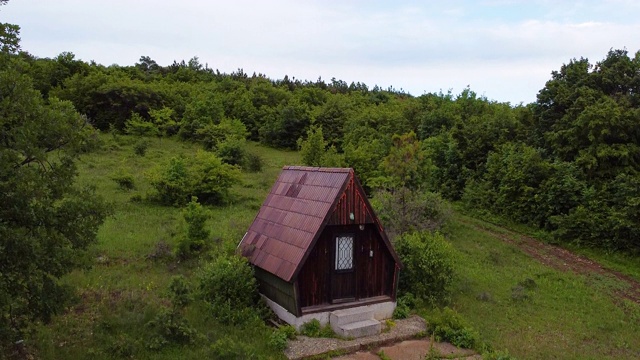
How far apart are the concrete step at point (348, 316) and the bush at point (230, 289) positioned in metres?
1.74

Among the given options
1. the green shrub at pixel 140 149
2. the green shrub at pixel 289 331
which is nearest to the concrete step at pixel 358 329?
the green shrub at pixel 289 331

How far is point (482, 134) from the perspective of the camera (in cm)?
2977

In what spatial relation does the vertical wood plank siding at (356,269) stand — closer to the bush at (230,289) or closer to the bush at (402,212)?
the bush at (230,289)

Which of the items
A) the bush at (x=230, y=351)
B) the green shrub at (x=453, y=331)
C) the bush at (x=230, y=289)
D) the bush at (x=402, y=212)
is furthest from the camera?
the bush at (x=402, y=212)

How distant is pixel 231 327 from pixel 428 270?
18.1 ft

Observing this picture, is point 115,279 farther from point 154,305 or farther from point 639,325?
point 639,325

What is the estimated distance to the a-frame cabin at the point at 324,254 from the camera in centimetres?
1123

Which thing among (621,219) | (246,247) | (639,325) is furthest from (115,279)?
(621,219)

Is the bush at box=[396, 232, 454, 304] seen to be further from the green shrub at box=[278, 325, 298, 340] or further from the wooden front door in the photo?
the green shrub at box=[278, 325, 298, 340]

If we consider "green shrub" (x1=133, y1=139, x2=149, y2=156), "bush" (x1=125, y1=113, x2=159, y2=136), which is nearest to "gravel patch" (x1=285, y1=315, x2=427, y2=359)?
"green shrub" (x1=133, y1=139, x2=149, y2=156)

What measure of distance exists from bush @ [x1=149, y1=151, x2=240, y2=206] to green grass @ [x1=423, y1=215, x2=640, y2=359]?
10.3 meters

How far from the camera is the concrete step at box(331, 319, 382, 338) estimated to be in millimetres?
10882

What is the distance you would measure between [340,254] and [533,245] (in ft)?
44.2

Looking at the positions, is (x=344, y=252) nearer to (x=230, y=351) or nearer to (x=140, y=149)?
Answer: (x=230, y=351)
